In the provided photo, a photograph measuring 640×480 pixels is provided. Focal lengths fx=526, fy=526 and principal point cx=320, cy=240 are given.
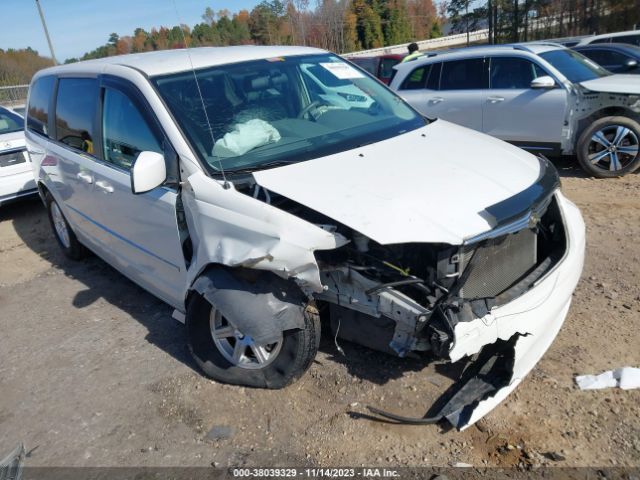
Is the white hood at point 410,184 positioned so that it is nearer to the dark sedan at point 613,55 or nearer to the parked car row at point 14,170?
the parked car row at point 14,170

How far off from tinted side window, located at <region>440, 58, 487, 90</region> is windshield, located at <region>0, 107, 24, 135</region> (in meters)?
6.54

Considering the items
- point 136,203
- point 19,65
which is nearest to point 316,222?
point 136,203

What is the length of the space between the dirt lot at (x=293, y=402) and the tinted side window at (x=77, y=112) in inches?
54.9

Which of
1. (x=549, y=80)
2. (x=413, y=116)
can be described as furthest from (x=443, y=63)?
(x=413, y=116)

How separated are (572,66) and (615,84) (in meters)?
0.80

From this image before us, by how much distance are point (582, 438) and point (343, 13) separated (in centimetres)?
6062

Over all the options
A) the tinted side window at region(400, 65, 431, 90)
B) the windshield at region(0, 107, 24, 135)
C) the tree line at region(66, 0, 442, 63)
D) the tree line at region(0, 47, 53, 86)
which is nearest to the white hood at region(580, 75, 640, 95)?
the tinted side window at region(400, 65, 431, 90)

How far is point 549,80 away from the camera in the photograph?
22.2 feet

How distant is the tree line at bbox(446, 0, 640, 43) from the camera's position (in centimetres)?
2650

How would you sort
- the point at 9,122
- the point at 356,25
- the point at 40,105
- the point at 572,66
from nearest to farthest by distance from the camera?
the point at 40,105 → the point at 572,66 → the point at 9,122 → the point at 356,25

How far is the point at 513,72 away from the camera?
730 centimetres

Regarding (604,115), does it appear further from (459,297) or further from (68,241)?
(68,241)

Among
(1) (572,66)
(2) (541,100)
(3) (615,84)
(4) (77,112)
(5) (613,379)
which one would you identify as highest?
(4) (77,112)

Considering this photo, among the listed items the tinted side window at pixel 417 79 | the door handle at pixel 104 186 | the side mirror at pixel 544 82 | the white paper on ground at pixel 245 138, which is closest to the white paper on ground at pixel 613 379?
the white paper on ground at pixel 245 138
